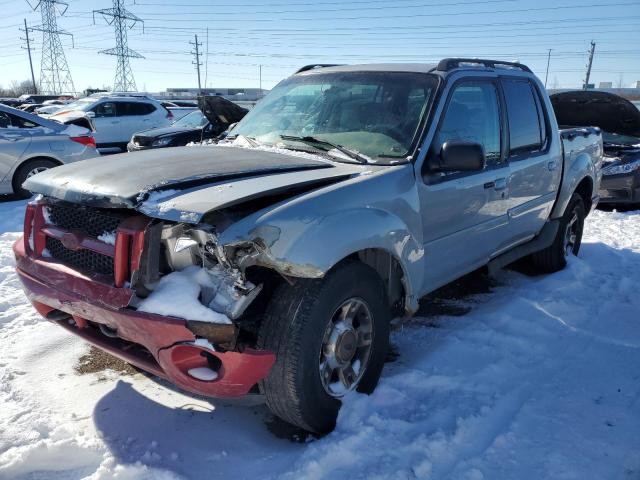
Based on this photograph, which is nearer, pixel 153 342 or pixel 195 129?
pixel 153 342

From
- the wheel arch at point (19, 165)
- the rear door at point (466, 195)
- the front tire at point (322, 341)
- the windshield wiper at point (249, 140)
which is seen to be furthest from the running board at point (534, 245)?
the wheel arch at point (19, 165)

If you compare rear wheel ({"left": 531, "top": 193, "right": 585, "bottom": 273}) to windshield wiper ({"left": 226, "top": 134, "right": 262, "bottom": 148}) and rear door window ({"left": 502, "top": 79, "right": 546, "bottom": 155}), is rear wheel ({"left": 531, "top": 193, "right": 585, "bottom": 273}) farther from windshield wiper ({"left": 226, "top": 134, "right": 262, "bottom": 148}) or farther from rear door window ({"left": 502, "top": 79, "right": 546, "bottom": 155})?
windshield wiper ({"left": 226, "top": 134, "right": 262, "bottom": 148})

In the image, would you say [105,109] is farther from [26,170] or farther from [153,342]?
[153,342]

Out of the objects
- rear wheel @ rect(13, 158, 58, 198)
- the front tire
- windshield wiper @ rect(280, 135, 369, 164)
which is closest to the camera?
the front tire

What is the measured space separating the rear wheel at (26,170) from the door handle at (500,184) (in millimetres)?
7381

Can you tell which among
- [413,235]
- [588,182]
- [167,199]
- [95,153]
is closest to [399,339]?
[413,235]

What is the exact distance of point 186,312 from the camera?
7.73ft

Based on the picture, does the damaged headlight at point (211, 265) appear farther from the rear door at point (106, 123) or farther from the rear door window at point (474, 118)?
the rear door at point (106, 123)

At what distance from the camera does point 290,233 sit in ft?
7.95

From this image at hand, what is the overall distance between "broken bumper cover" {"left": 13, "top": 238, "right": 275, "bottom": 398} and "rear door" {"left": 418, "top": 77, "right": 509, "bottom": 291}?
58.9 inches

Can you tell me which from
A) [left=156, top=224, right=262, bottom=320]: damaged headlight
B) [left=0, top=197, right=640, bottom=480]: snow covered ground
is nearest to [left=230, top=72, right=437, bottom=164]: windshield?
[left=156, top=224, right=262, bottom=320]: damaged headlight

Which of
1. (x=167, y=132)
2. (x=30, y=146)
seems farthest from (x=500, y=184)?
(x=167, y=132)

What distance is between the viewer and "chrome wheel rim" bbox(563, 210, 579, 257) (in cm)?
560

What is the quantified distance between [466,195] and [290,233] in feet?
5.42
